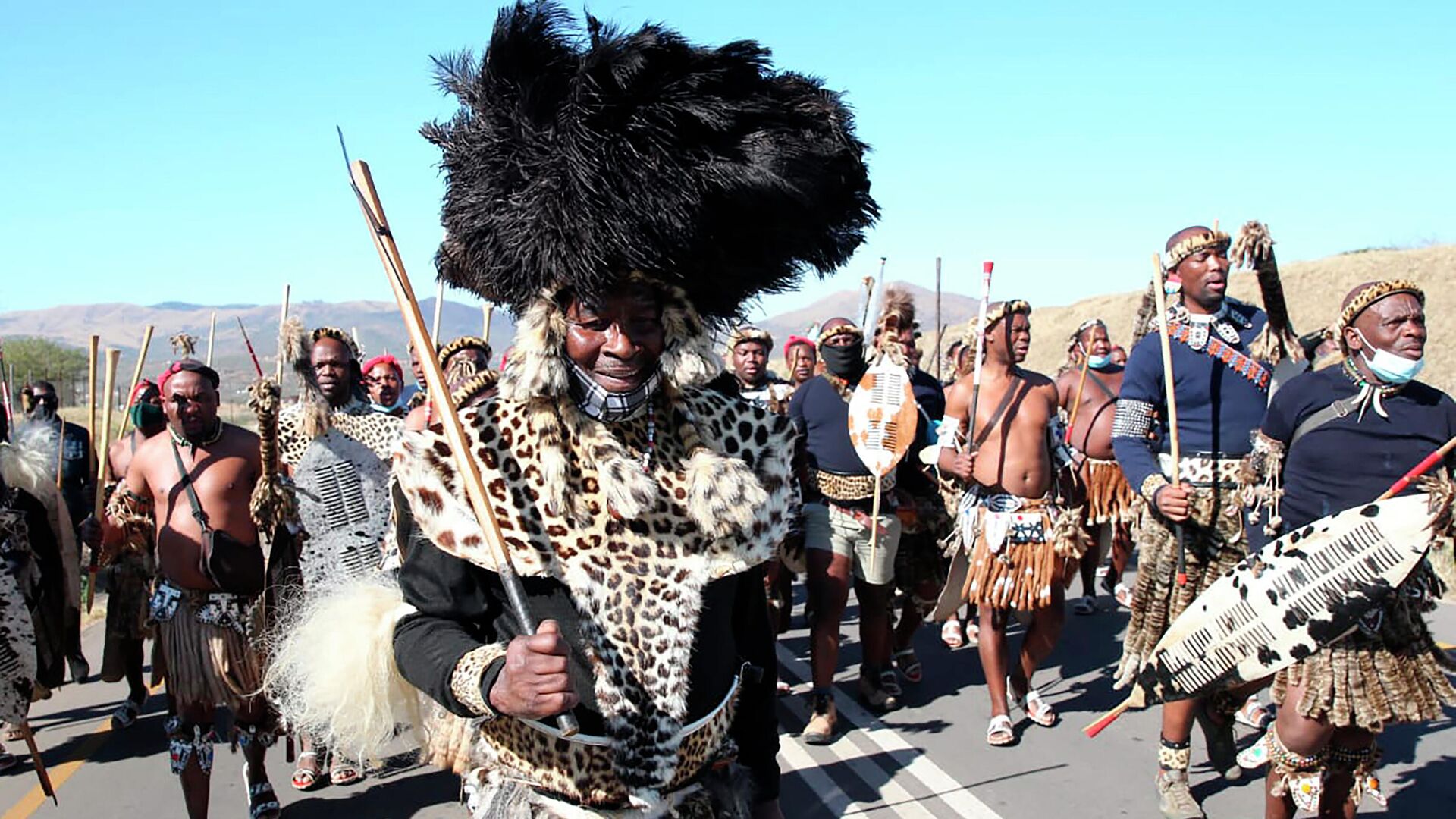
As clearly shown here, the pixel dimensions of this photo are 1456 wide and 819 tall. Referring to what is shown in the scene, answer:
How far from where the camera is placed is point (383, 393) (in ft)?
26.1

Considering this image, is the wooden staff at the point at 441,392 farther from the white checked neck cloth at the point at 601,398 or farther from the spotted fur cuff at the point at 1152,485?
the spotted fur cuff at the point at 1152,485

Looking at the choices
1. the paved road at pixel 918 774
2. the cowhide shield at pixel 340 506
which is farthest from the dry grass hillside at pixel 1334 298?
the cowhide shield at pixel 340 506

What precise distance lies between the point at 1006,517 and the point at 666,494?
14.2 feet

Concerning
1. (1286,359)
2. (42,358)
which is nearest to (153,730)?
(1286,359)

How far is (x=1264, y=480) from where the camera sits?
495 centimetres

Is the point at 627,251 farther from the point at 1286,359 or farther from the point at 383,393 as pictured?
the point at 383,393

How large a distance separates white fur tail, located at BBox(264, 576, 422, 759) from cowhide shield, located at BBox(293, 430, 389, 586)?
292 cm

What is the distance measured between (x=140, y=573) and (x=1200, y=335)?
22.7 feet

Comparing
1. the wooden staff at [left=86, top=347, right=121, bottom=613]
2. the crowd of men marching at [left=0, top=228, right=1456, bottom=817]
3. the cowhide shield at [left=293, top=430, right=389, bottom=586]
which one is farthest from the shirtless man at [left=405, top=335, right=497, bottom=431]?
the wooden staff at [left=86, top=347, right=121, bottom=613]

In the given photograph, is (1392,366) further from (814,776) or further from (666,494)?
(814,776)

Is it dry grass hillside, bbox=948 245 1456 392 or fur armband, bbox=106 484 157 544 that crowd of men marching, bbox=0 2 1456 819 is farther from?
dry grass hillside, bbox=948 245 1456 392

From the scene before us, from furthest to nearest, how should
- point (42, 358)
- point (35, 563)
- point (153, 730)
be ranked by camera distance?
point (42, 358)
point (153, 730)
point (35, 563)

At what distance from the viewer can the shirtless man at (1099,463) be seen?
29.0ft

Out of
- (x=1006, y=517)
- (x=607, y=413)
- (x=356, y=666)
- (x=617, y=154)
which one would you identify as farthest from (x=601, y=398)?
(x=1006, y=517)
